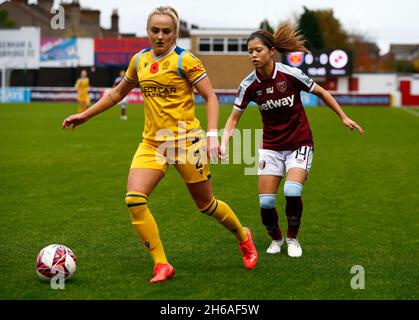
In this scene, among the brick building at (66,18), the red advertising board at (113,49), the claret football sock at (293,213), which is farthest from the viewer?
the brick building at (66,18)

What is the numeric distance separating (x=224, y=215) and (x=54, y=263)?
5.30 feet

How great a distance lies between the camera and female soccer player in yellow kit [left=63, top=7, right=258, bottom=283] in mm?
5723

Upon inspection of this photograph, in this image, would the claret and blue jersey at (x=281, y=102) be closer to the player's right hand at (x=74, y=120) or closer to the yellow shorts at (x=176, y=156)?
the yellow shorts at (x=176, y=156)

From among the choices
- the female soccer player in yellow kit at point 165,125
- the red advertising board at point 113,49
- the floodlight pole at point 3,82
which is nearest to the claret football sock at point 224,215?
the female soccer player in yellow kit at point 165,125

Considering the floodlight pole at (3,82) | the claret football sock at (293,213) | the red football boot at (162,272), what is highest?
the floodlight pole at (3,82)

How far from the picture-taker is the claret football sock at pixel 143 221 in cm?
570

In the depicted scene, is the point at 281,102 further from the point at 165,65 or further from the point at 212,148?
the point at 165,65

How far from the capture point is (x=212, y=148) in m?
5.73

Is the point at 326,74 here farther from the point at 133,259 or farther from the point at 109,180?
the point at 133,259

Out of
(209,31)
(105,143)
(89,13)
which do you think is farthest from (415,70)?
(105,143)

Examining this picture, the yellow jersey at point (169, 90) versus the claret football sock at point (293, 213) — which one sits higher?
the yellow jersey at point (169, 90)

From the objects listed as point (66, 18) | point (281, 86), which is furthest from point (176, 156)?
point (66, 18)

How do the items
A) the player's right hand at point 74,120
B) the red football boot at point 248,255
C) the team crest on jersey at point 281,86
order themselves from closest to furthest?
the player's right hand at point 74,120 → the red football boot at point 248,255 → the team crest on jersey at point 281,86

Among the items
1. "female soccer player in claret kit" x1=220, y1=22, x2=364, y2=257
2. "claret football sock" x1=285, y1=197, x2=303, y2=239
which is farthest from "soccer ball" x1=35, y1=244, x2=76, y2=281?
"claret football sock" x1=285, y1=197, x2=303, y2=239
